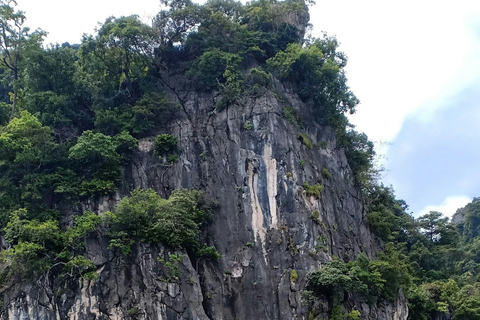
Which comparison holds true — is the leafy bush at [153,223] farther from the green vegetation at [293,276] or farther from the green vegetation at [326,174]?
the green vegetation at [326,174]

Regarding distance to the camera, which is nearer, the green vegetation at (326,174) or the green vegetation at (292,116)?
the green vegetation at (292,116)

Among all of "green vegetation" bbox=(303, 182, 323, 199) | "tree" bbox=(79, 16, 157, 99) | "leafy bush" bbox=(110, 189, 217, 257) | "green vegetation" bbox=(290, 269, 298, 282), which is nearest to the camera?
"leafy bush" bbox=(110, 189, 217, 257)

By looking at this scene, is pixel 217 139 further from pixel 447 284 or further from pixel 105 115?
pixel 447 284

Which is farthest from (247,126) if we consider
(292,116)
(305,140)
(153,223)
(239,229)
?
(153,223)

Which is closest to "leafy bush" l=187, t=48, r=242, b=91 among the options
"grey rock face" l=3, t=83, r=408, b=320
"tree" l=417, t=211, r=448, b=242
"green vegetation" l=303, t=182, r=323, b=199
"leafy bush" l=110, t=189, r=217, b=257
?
"grey rock face" l=3, t=83, r=408, b=320

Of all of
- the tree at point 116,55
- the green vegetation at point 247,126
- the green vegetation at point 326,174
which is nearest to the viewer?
the green vegetation at point 247,126

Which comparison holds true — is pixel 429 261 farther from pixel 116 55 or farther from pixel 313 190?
pixel 116 55

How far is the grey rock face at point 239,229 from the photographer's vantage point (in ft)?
60.8

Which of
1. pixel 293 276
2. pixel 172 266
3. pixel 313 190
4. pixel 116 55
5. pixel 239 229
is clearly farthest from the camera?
pixel 116 55

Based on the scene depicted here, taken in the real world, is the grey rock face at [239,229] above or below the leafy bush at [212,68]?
below

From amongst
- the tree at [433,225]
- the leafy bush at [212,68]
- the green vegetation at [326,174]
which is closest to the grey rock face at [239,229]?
the green vegetation at [326,174]

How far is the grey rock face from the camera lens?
1853cm

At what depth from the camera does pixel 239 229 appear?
2138 cm

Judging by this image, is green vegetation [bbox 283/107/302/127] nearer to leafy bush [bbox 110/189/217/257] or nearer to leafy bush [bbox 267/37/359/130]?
leafy bush [bbox 267/37/359/130]
